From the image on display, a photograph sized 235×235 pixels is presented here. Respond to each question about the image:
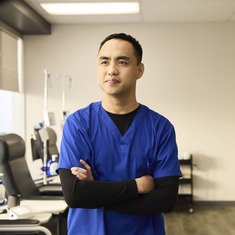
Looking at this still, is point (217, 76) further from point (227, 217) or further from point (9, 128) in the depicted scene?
point (9, 128)

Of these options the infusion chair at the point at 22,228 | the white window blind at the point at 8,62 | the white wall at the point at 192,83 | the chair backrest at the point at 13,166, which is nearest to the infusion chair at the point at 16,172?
the chair backrest at the point at 13,166

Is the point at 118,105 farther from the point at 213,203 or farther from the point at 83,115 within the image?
the point at 213,203

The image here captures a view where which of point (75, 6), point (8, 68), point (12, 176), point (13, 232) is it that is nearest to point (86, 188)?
point (13, 232)

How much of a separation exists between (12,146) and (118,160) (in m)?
1.79

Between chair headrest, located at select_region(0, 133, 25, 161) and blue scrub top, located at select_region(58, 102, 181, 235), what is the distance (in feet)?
5.06

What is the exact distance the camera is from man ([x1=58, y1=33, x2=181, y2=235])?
1.44m

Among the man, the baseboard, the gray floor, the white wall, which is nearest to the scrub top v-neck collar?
the man

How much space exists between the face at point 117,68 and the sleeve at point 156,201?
37cm

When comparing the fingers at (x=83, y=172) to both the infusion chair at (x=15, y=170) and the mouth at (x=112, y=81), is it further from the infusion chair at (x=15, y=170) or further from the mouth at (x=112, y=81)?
the infusion chair at (x=15, y=170)

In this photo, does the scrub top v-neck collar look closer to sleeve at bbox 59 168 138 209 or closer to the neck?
the neck

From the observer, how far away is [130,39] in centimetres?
150

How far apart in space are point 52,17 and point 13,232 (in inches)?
145

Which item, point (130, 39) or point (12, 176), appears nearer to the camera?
point (130, 39)

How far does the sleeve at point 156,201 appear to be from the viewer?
144 cm
